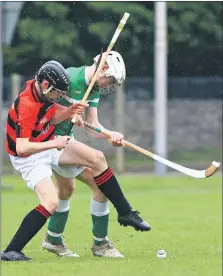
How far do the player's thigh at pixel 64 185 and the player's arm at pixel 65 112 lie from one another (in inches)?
21.1

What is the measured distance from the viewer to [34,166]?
928cm

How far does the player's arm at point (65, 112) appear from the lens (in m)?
9.38

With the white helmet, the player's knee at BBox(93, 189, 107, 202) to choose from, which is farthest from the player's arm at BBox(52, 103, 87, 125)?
the player's knee at BBox(93, 189, 107, 202)

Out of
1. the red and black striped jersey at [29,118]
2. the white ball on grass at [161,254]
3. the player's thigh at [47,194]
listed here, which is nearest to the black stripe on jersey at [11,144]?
the red and black striped jersey at [29,118]

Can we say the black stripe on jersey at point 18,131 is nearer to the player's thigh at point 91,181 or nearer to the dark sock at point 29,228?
the dark sock at point 29,228

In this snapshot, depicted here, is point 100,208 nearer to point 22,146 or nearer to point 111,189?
point 111,189

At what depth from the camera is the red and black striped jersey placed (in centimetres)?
904

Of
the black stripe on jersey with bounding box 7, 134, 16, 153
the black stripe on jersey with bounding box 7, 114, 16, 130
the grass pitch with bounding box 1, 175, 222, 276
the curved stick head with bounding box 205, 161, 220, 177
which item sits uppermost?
the black stripe on jersey with bounding box 7, 114, 16, 130

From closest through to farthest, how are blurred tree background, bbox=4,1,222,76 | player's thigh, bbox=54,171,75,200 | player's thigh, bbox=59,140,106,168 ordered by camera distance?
player's thigh, bbox=59,140,106,168, player's thigh, bbox=54,171,75,200, blurred tree background, bbox=4,1,222,76

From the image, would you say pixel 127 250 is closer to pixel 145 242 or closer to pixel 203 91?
pixel 145 242

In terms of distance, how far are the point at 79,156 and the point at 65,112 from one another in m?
0.37

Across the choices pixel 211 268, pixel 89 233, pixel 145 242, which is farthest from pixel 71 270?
pixel 89 233

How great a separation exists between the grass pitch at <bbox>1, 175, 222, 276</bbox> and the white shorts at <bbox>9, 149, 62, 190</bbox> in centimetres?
64

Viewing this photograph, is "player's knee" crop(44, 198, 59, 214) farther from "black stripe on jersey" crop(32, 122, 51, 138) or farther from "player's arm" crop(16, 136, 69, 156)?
"black stripe on jersey" crop(32, 122, 51, 138)
